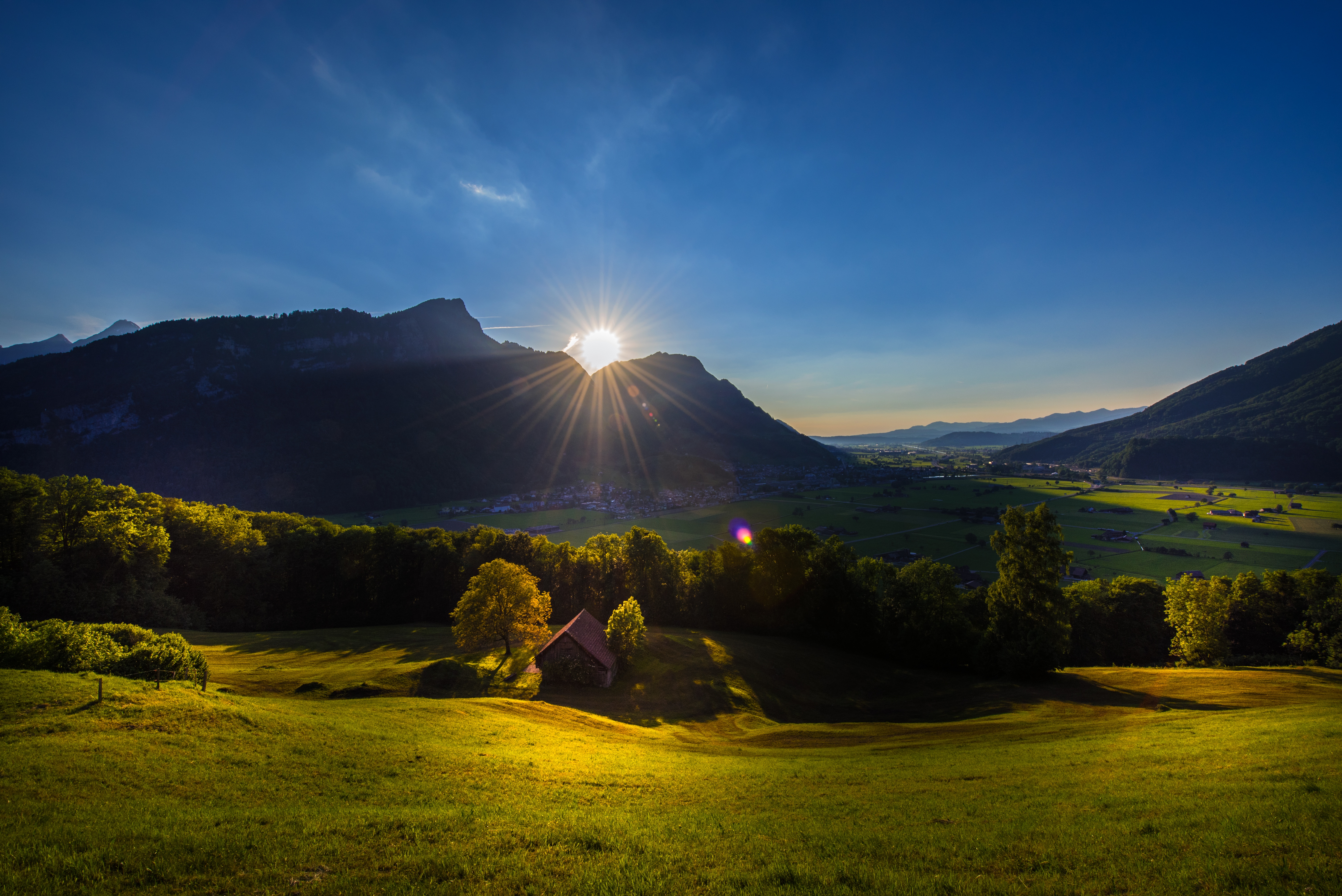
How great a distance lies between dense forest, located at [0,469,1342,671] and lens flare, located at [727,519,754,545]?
50.7 meters

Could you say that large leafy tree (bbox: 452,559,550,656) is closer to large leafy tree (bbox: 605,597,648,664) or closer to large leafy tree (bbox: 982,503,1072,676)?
large leafy tree (bbox: 605,597,648,664)

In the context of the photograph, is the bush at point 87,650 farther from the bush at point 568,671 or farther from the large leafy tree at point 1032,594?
the large leafy tree at point 1032,594

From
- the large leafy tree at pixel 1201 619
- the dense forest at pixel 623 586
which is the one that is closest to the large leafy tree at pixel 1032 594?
the dense forest at pixel 623 586

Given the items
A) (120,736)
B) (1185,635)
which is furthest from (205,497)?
(1185,635)

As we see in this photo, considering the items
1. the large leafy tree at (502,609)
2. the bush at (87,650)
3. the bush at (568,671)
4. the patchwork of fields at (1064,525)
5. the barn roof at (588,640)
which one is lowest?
the patchwork of fields at (1064,525)

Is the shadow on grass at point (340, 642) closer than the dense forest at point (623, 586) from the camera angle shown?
No

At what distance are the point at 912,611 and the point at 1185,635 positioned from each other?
102 feet

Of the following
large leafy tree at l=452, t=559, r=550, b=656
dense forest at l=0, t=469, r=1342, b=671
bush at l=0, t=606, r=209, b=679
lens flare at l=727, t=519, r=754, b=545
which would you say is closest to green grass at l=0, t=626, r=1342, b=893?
bush at l=0, t=606, r=209, b=679

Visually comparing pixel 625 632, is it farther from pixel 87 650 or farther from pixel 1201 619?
pixel 1201 619

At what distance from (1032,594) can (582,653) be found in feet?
136

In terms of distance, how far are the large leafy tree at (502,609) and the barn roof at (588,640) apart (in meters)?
2.27

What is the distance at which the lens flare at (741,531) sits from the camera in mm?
124500

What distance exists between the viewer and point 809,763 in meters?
22.4

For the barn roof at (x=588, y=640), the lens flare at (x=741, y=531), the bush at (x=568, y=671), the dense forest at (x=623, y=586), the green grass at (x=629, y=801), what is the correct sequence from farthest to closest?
the lens flare at (x=741, y=531)
the dense forest at (x=623, y=586)
the barn roof at (x=588, y=640)
the bush at (x=568, y=671)
the green grass at (x=629, y=801)
